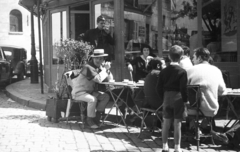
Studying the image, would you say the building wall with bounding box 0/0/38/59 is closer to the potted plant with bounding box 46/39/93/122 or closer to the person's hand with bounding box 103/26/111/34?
the person's hand with bounding box 103/26/111/34

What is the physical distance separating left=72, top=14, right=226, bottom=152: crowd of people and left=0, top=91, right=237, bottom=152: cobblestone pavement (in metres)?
0.51

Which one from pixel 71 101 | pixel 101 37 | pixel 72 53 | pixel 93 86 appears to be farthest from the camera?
pixel 101 37

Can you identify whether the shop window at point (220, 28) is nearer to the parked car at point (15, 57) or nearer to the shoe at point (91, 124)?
the shoe at point (91, 124)

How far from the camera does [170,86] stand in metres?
5.49

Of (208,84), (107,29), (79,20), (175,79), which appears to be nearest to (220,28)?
(107,29)

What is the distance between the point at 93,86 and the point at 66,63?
1.41 metres

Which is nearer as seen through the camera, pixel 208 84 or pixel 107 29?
pixel 208 84

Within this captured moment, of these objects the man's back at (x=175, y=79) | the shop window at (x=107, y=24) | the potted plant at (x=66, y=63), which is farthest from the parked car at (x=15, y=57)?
the man's back at (x=175, y=79)

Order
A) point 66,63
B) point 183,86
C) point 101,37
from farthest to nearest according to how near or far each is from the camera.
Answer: point 101,37
point 66,63
point 183,86

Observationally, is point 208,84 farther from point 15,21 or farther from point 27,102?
point 15,21

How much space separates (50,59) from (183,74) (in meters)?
8.87

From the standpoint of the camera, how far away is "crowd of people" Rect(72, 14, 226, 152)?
18.0 ft

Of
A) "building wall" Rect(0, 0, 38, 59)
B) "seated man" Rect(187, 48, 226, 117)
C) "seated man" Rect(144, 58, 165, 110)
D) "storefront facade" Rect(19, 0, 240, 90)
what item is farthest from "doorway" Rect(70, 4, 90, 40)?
"building wall" Rect(0, 0, 38, 59)

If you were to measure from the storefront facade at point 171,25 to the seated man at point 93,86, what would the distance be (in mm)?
2361
